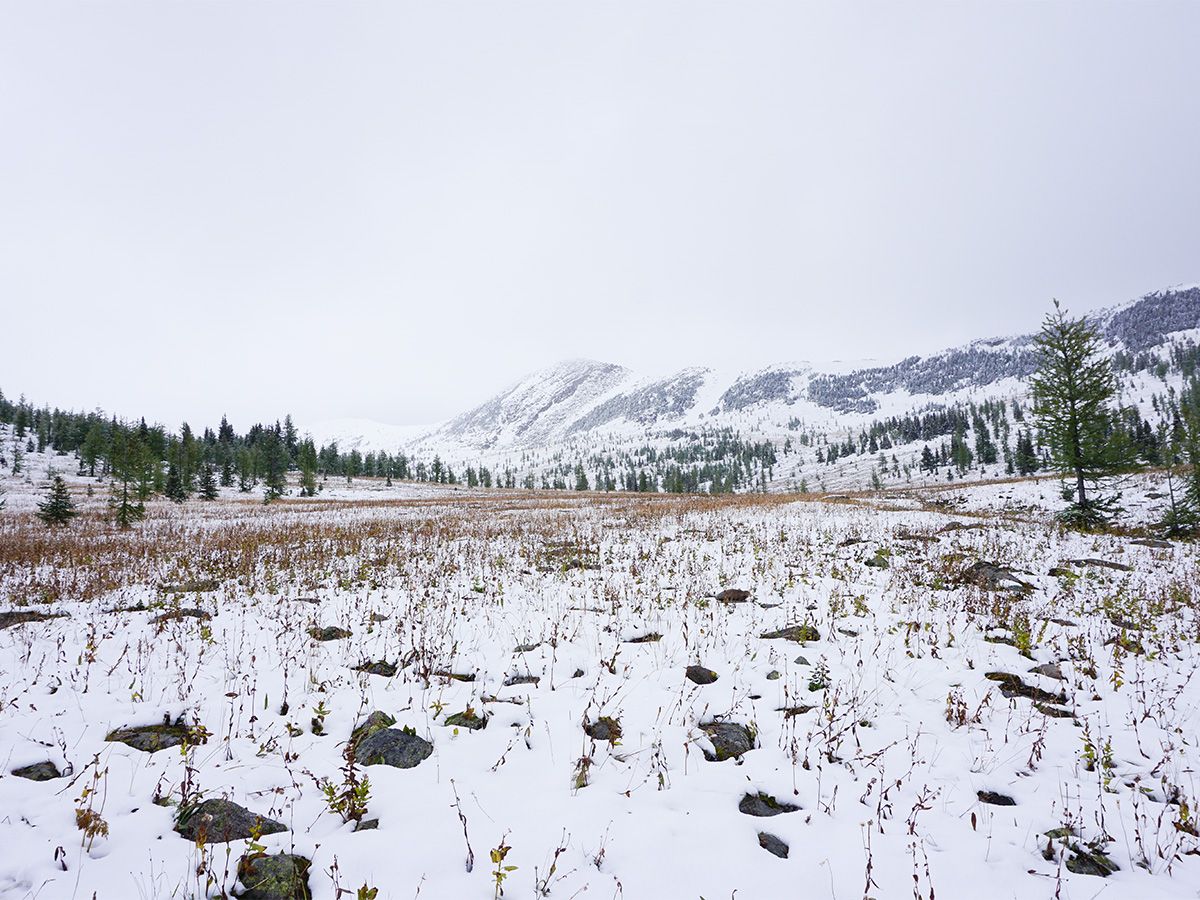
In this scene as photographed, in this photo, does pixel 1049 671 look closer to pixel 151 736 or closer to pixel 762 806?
pixel 762 806

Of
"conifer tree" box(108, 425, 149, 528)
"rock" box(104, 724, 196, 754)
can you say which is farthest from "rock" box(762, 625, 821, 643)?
"conifer tree" box(108, 425, 149, 528)

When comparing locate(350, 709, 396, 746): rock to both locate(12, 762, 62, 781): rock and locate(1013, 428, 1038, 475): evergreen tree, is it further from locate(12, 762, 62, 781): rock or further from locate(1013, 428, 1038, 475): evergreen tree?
locate(1013, 428, 1038, 475): evergreen tree

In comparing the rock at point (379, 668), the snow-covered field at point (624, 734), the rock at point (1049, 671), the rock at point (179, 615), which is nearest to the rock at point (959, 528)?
the snow-covered field at point (624, 734)

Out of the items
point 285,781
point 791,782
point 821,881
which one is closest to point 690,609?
point 791,782

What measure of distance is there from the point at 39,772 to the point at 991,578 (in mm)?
13435

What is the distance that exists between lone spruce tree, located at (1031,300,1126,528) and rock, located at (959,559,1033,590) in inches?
503

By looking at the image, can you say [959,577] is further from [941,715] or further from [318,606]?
[318,606]

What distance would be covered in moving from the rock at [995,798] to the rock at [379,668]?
595cm

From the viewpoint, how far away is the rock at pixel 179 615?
749 cm

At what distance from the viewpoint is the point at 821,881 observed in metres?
3.15

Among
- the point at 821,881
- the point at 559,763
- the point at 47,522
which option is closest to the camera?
the point at 821,881

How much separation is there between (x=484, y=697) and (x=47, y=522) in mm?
29813

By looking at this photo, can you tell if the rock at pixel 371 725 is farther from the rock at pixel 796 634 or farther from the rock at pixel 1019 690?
the rock at pixel 1019 690

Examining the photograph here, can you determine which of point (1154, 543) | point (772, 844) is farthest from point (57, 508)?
point (1154, 543)
